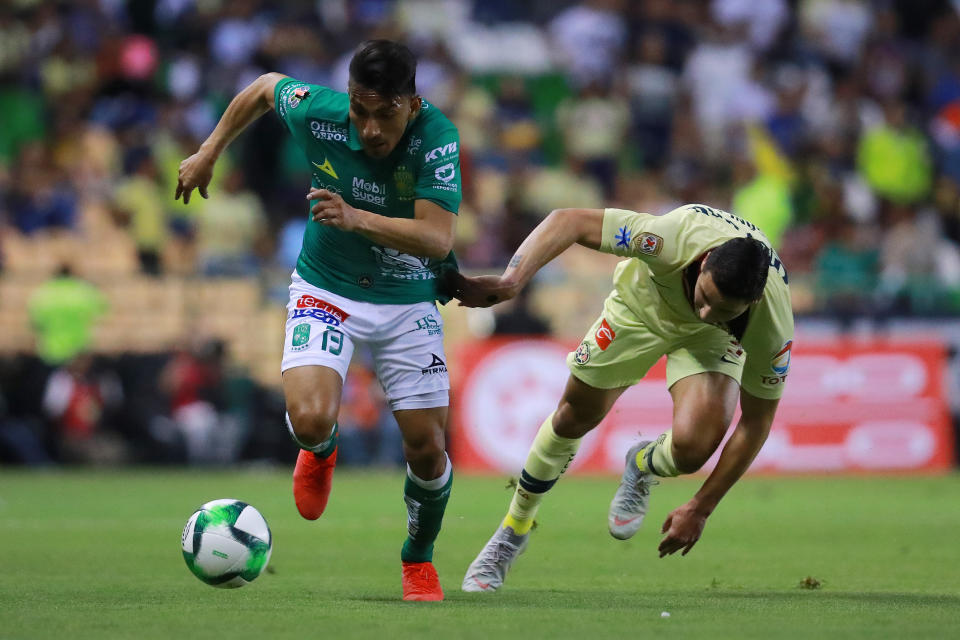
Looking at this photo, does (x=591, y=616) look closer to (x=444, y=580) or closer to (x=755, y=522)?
(x=444, y=580)

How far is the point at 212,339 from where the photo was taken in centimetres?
1697

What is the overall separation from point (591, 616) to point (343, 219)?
79.5 inches

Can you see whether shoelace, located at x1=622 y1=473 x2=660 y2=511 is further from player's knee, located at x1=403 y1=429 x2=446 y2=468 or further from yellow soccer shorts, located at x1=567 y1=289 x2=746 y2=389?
player's knee, located at x1=403 y1=429 x2=446 y2=468

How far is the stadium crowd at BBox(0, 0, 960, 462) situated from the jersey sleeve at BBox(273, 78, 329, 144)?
9570 millimetres

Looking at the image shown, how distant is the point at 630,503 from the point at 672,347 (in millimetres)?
886

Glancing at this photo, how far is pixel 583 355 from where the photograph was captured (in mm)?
8102

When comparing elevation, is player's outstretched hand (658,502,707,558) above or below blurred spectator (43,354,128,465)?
above

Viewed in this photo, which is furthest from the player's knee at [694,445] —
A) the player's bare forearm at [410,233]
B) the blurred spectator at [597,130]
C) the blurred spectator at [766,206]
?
the blurred spectator at [597,130]

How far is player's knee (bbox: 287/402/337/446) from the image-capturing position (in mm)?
6859

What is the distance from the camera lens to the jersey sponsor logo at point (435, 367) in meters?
7.16

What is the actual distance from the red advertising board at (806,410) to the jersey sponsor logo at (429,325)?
8385mm

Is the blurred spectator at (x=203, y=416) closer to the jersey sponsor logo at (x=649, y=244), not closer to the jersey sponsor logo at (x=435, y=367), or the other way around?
the jersey sponsor logo at (x=435, y=367)

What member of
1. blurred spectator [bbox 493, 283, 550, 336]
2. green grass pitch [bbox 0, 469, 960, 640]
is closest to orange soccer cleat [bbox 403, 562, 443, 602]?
green grass pitch [bbox 0, 469, 960, 640]

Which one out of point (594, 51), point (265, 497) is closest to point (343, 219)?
point (265, 497)
